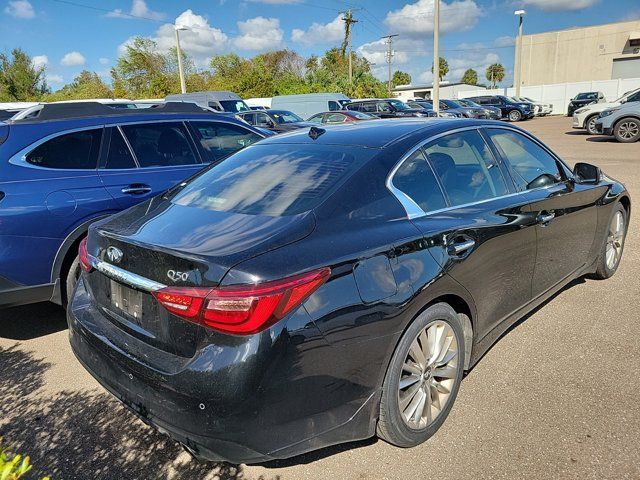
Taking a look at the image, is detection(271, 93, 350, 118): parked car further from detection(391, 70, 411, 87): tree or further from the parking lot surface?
detection(391, 70, 411, 87): tree

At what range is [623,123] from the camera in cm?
1588

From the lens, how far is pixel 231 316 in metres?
1.85

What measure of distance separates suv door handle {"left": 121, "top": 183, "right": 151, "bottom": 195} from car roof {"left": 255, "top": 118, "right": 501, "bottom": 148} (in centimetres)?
137

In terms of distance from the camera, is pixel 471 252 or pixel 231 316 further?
pixel 471 252

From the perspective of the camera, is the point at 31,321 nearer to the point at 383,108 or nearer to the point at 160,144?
the point at 160,144

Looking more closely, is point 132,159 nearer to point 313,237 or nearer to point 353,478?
point 313,237

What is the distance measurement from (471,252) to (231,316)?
1.45 metres

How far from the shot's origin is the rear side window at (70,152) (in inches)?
147

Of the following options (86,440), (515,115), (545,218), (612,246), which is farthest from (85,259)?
(515,115)

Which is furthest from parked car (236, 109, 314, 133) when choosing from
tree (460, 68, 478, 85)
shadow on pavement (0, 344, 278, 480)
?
tree (460, 68, 478, 85)

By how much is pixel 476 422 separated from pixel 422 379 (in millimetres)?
493

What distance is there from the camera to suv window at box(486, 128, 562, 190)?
11.1 ft

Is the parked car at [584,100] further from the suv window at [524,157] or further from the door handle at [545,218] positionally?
the door handle at [545,218]

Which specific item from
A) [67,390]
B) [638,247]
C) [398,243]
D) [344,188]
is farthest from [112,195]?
[638,247]
